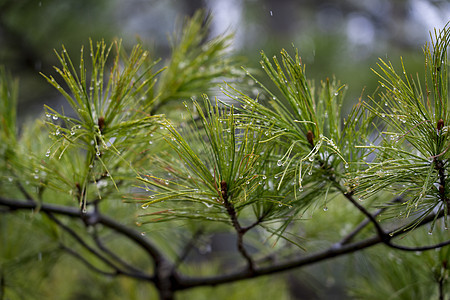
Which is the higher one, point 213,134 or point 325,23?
point 325,23

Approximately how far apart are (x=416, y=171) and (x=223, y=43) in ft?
1.27

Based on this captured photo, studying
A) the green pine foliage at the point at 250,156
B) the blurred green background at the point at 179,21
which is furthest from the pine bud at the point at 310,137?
the blurred green background at the point at 179,21

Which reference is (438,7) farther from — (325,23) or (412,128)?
(325,23)

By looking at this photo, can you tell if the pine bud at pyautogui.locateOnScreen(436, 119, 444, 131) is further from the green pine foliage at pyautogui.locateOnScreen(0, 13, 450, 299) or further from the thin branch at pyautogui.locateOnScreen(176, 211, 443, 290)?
the thin branch at pyautogui.locateOnScreen(176, 211, 443, 290)

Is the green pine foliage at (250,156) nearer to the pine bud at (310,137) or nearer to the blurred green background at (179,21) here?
the pine bud at (310,137)

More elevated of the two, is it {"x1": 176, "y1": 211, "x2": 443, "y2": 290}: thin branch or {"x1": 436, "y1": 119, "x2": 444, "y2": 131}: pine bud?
{"x1": 436, "y1": 119, "x2": 444, "y2": 131}: pine bud

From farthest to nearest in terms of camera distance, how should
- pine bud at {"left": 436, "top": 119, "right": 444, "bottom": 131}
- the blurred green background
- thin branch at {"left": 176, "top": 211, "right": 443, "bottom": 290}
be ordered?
the blurred green background < thin branch at {"left": 176, "top": 211, "right": 443, "bottom": 290} < pine bud at {"left": 436, "top": 119, "right": 444, "bottom": 131}

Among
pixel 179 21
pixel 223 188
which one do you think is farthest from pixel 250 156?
pixel 179 21

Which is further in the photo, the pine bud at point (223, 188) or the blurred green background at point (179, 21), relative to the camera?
the blurred green background at point (179, 21)

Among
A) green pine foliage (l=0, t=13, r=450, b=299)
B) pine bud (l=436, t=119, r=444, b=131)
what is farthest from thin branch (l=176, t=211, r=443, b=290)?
pine bud (l=436, t=119, r=444, b=131)

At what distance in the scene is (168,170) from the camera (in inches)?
18.9

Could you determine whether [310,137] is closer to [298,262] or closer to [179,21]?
[298,262]

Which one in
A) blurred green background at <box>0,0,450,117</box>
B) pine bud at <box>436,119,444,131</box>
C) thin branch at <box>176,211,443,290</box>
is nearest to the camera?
pine bud at <box>436,119,444,131</box>

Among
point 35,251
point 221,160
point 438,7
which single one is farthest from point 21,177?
point 438,7
